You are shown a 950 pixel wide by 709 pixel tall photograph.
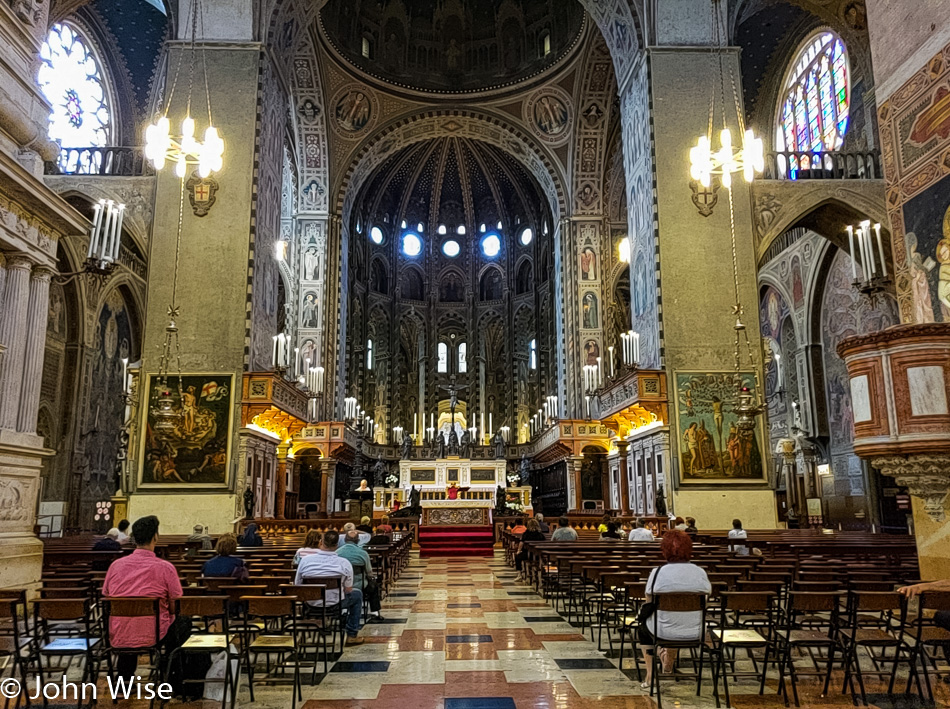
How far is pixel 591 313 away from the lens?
2825 cm

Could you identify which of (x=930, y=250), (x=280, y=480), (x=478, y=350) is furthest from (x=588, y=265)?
(x=930, y=250)

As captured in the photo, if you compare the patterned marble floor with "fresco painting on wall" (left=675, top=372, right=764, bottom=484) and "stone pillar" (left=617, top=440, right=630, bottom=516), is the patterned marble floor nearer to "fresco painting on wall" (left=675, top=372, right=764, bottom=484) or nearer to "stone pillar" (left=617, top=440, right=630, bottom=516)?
"fresco painting on wall" (left=675, top=372, right=764, bottom=484)

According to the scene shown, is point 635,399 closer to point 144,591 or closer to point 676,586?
point 676,586

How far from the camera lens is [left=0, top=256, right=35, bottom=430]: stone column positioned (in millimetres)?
8445

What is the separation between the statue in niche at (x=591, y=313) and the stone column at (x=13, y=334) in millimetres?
21706

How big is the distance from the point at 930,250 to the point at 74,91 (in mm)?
23583

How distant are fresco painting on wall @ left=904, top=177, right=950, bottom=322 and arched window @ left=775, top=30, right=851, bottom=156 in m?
13.8

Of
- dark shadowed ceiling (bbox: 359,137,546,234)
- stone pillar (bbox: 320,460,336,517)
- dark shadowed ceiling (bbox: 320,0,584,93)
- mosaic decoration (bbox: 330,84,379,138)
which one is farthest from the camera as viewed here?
dark shadowed ceiling (bbox: 359,137,546,234)

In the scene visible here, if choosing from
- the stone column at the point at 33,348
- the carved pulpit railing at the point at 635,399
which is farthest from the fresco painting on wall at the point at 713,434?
the stone column at the point at 33,348

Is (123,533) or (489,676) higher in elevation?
(123,533)

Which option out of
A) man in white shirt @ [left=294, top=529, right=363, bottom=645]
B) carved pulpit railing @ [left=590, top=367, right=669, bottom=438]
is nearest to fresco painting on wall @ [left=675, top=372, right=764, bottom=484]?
carved pulpit railing @ [left=590, top=367, right=669, bottom=438]

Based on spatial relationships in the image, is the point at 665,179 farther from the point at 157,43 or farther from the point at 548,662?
the point at 157,43

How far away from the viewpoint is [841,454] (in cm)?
2516

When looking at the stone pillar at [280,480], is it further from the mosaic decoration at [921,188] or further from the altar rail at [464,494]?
the mosaic decoration at [921,188]
